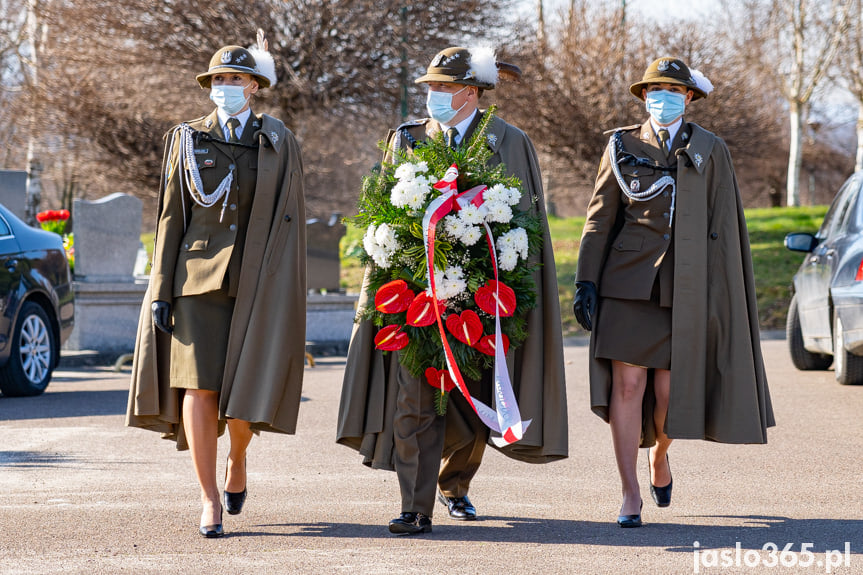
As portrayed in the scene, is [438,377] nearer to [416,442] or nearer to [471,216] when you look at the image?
[416,442]

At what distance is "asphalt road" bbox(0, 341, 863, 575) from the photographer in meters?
4.95

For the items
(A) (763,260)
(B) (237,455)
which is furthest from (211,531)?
(A) (763,260)

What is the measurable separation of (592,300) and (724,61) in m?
24.0

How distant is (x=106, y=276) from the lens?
51.5 ft

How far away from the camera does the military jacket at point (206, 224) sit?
564cm

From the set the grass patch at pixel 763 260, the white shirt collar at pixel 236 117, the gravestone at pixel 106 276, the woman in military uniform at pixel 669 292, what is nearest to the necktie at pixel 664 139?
the woman in military uniform at pixel 669 292

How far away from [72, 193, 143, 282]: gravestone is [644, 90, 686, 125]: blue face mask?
1059cm

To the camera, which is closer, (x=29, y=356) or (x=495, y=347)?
(x=495, y=347)

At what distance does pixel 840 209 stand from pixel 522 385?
6377 millimetres

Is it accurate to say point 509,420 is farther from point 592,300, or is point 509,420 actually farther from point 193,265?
point 193,265

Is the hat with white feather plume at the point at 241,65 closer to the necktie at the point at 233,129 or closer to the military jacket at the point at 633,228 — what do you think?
the necktie at the point at 233,129

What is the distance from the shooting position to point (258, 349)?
5.64 m

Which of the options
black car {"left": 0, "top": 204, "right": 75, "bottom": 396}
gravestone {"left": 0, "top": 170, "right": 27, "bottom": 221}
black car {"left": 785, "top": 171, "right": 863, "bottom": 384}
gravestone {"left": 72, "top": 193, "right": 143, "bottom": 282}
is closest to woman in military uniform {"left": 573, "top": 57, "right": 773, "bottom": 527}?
black car {"left": 785, "top": 171, "right": 863, "bottom": 384}

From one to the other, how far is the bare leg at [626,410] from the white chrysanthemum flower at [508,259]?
86 centimetres
